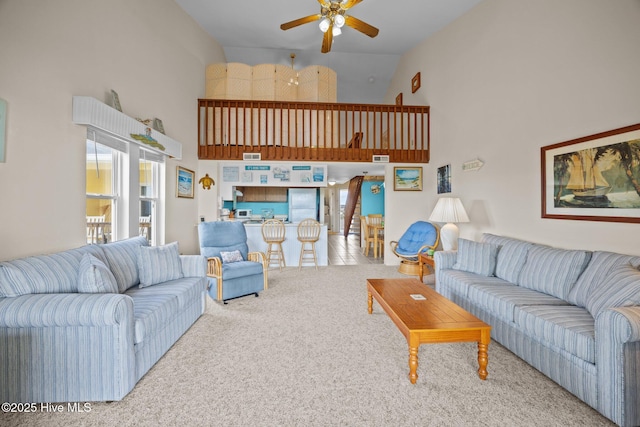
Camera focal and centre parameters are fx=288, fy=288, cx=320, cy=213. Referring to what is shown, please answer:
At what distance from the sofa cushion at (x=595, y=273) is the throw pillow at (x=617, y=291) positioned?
59 millimetres

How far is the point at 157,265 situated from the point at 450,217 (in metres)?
3.95

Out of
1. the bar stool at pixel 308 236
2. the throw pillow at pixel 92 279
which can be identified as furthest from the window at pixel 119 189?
the bar stool at pixel 308 236

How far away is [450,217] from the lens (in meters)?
4.39

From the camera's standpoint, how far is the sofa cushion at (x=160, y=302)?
2.06 metres

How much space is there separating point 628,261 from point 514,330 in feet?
3.15

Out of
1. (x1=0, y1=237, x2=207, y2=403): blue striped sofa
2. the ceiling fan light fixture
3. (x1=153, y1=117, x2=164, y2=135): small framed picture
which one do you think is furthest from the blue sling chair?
(x1=153, y1=117, x2=164, y2=135): small framed picture

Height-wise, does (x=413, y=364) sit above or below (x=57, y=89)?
below

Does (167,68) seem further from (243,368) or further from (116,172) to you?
(243,368)

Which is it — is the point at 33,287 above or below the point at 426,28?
below

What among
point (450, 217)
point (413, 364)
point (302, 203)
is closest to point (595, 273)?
point (413, 364)

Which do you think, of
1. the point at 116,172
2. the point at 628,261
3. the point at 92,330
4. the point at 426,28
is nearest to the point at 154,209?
the point at 116,172

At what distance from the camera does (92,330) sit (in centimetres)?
182

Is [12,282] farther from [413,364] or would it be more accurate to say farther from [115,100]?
[413,364]

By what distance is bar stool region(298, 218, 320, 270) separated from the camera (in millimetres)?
5852
